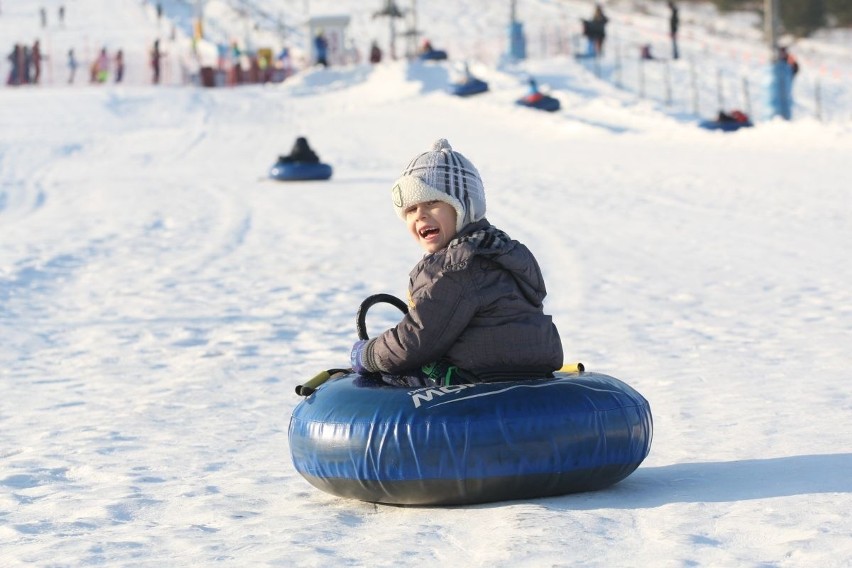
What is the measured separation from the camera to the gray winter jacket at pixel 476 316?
4.25 meters

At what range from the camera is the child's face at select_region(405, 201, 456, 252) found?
442cm

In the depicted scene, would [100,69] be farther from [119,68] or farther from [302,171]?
[302,171]

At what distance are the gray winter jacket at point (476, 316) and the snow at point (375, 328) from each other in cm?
44

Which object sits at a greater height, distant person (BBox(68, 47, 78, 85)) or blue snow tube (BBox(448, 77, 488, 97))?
distant person (BBox(68, 47, 78, 85))

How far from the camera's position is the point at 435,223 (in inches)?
174

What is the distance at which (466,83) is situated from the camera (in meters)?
34.0

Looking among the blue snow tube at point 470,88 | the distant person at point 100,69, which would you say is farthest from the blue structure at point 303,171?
the distant person at point 100,69

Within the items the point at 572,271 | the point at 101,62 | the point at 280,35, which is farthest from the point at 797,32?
the point at 572,271

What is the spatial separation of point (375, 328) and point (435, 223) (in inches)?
159

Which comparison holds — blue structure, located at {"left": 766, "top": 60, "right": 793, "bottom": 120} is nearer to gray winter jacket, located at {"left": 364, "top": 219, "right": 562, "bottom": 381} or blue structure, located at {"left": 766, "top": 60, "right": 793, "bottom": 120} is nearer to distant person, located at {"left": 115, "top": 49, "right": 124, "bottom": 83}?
gray winter jacket, located at {"left": 364, "top": 219, "right": 562, "bottom": 381}

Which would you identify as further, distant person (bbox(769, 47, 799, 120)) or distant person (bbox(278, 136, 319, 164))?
distant person (bbox(769, 47, 799, 120))

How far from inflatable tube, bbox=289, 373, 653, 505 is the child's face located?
0.47 metres

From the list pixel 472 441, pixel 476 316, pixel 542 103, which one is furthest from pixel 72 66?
pixel 472 441

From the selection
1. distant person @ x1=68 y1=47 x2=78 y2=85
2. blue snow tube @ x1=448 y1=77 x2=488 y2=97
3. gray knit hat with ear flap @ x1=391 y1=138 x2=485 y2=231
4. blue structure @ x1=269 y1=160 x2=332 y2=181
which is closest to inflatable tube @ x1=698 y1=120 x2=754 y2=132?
blue structure @ x1=269 y1=160 x2=332 y2=181
